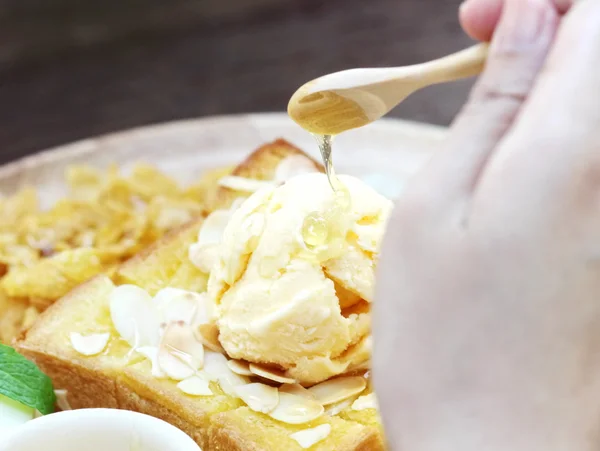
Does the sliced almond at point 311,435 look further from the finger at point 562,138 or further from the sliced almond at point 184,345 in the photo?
the finger at point 562,138

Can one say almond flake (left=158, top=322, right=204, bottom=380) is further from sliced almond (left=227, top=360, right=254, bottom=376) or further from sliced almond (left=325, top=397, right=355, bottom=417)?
sliced almond (left=325, top=397, right=355, bottom=417)

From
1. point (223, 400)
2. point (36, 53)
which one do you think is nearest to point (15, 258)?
point (223, 400)

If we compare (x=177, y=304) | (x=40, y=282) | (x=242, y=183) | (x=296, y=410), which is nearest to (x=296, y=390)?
(x=296, y=410)

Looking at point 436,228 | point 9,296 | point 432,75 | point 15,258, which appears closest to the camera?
point 436,228

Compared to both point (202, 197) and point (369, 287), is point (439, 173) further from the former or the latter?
point (202, 197)

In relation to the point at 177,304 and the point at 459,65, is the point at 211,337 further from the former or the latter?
the point at 459,65

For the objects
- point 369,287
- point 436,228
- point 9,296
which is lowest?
point 9,296
